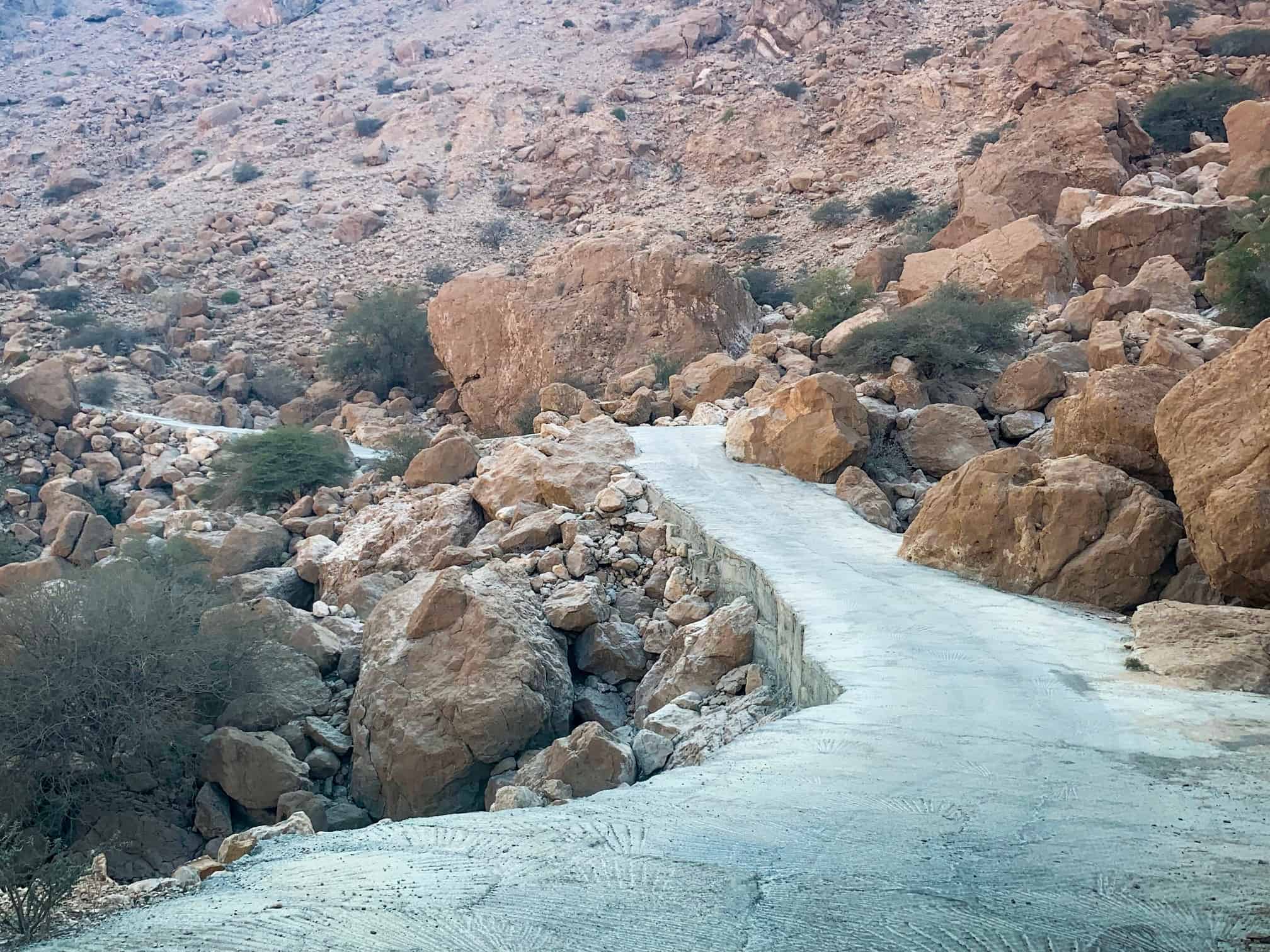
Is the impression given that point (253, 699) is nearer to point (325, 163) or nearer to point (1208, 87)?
point (1208, 87)

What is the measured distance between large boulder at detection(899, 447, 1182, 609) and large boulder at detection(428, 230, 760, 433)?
10.8m

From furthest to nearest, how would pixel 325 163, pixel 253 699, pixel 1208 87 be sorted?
pixel 325 163
pixel 1208 87
pixel 253 699

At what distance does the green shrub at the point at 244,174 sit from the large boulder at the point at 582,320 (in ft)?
67.0

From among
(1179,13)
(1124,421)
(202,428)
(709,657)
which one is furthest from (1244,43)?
(709,657)

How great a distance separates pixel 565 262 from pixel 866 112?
15.4m

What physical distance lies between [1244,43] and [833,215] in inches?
436

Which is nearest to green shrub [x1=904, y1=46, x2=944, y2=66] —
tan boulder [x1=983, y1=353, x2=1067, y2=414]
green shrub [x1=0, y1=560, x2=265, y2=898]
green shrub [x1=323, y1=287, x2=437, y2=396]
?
green shrub [x1=323, y1=287, x2=437, y2=396]

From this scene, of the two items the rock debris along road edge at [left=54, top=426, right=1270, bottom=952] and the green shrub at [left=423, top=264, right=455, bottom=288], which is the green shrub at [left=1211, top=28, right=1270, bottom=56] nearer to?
the green shrub at [left=423, top=264, right=455, bottom=288]

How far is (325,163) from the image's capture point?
37.3m

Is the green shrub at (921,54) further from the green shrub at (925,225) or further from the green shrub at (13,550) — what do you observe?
the green shrub at (13,550)

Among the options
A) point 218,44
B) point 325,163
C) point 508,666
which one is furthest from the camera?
point 218,44

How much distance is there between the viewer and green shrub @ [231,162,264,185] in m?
36.0

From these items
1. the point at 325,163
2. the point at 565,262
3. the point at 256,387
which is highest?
the point at 325,163

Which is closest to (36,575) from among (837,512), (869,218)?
(837,512)
